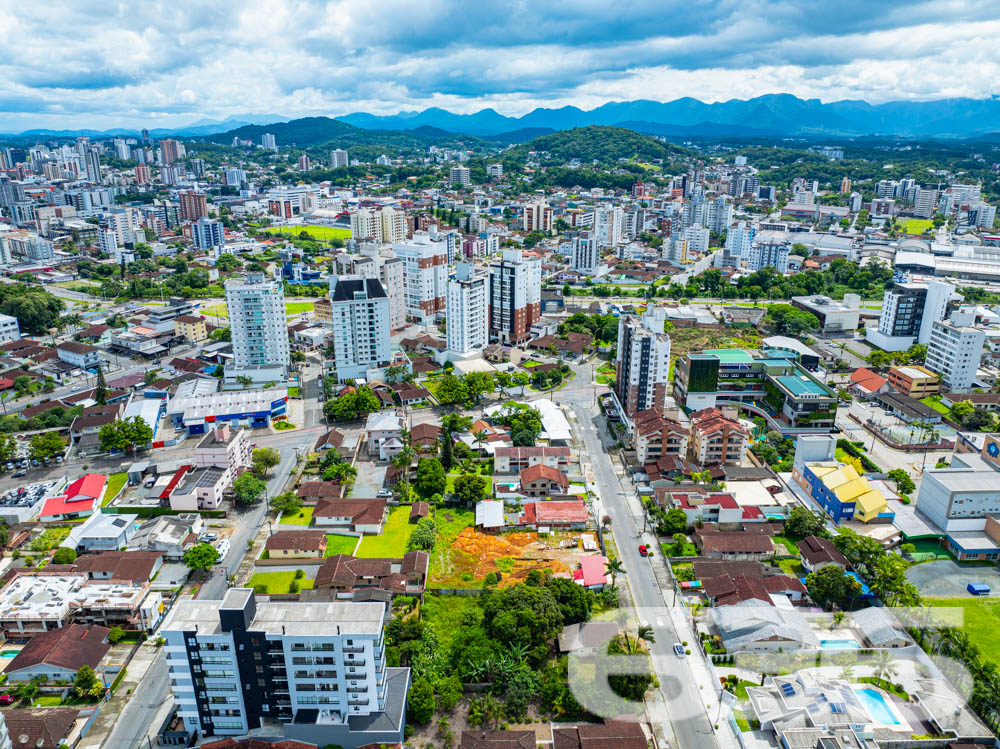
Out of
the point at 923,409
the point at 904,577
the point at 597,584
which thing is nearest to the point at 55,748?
the point at 597,584

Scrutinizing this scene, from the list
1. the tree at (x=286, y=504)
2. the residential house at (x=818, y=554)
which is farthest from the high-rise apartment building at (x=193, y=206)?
the residential house at (x=818, y=554)

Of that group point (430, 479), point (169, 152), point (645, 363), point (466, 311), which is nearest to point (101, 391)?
point (466, 311)

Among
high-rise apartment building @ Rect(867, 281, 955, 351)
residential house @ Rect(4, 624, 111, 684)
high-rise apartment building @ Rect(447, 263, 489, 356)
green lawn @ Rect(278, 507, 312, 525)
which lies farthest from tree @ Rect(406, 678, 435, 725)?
high-rise apartment building @ Rect(867, 281, 955, 351)

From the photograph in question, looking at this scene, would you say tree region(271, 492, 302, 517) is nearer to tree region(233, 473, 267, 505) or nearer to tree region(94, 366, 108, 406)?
tree region(233, 473, 267, 505)

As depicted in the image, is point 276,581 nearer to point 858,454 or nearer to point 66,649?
point 66,649

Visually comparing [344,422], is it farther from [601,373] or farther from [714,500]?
[714,500]
